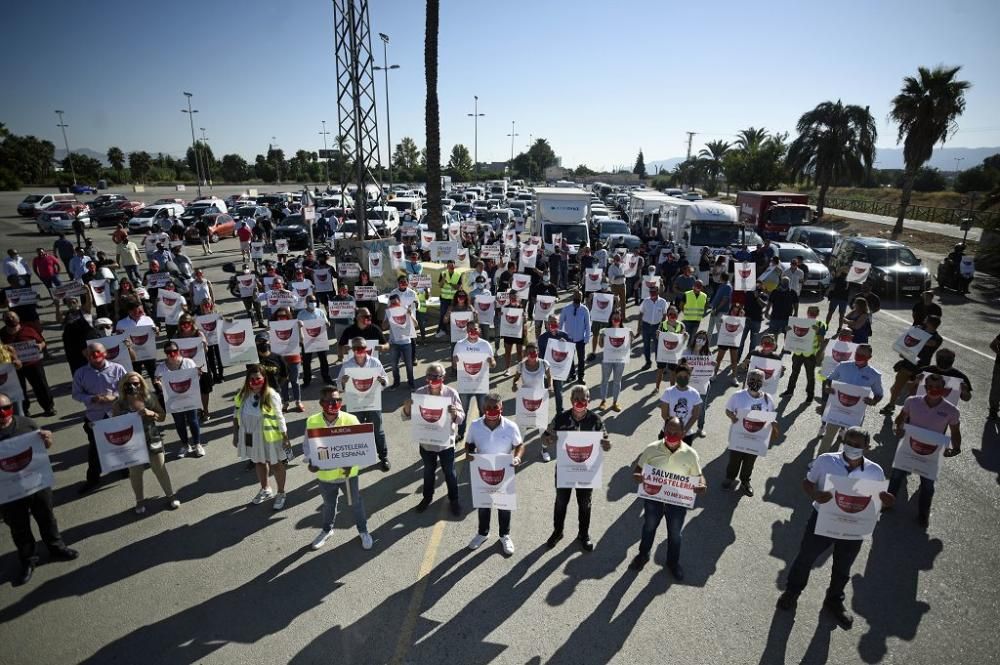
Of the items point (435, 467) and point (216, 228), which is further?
point (216, 228)

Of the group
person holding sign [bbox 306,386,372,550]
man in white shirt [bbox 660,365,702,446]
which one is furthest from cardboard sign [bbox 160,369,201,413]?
man in white shirt [bbox 660,365,702,446]

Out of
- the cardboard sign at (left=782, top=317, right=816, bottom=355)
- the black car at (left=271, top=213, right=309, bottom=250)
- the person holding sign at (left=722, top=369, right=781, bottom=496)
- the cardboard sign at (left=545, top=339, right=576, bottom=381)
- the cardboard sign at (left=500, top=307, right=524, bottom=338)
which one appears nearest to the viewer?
the person holding sign at (left=722, top=369, right=781, bottom=496)

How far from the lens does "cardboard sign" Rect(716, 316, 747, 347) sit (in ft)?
35.5

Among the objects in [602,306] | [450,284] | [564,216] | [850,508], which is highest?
[564,216]

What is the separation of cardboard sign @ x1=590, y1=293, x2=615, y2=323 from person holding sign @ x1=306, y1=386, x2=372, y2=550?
7093 millimetres

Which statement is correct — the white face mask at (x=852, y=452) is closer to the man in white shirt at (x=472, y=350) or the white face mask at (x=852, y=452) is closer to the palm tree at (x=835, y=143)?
the man in white shirt at (x=472, y=350)

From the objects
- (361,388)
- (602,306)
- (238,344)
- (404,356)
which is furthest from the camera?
(602,306)

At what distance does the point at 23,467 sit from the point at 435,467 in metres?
4.59

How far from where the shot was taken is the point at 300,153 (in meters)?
104

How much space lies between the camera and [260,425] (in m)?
6.62

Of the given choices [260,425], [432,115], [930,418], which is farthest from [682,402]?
[432,115]

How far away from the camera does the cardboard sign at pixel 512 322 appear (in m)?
11.0

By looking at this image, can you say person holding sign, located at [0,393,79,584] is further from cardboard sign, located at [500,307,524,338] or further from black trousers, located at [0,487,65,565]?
cardboard sign, located at [500,307,524,338]

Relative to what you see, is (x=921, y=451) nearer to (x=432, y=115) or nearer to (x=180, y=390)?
(x=180, y=390)
